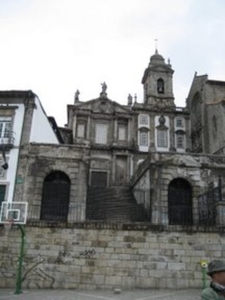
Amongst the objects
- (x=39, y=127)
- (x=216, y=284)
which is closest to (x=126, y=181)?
(x=39, y=127)

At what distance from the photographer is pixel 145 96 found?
40.1 meters

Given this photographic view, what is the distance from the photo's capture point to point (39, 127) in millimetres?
19438

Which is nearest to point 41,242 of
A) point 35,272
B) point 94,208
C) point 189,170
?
point 35,272

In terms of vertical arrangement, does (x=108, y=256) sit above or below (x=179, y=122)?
below

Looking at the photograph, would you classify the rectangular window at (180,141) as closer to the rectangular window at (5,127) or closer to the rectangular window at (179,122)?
the rectangular window at (179,122)

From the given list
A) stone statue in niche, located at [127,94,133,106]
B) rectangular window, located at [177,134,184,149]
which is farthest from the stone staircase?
stone statue in niche, located at [127,94,133,106]

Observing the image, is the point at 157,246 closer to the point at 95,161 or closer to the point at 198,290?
the point at 198,290

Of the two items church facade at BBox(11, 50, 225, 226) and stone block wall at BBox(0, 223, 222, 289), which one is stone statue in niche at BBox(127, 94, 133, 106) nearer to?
church facade at BBox(11, 50, 225, 226)

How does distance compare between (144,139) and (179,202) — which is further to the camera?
(144,139)

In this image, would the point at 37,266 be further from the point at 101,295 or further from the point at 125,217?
the point at 125,217

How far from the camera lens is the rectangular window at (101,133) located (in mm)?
33344

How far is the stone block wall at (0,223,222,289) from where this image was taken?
47.1 ft

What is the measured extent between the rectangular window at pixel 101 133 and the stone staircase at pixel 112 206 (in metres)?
11.7

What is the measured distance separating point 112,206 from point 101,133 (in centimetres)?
1566
